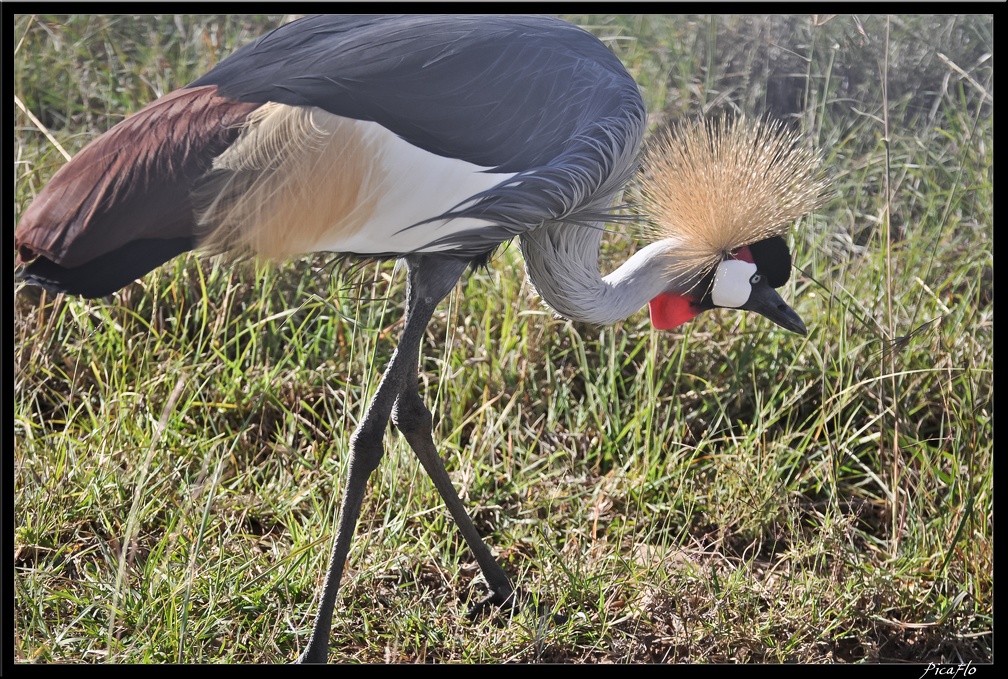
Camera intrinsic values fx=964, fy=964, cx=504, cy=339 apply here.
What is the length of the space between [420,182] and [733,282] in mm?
749

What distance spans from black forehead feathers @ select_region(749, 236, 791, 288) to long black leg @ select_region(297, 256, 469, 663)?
64 cm

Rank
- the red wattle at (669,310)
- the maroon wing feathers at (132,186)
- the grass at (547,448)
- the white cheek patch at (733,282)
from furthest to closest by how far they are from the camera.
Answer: the red wattle at (669,310) → the white cheek patch at (733,282) → the grass at (547,448) → the maroon wing feathers at (132,186)

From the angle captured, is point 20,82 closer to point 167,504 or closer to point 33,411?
point 33,411

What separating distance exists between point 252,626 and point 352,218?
31.9 inches

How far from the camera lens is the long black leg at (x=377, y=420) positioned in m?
1.81

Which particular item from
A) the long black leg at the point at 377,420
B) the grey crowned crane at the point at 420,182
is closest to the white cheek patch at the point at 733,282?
the grey crowned crane at the point at 420,182

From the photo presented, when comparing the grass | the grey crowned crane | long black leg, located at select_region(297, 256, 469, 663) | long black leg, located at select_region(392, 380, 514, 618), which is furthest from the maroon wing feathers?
long black leg, located at select_region(392, 380, 514, 618)

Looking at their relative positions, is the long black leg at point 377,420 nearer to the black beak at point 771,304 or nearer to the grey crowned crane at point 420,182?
the grey crowned crane at point 420,182

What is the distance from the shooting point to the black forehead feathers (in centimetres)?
202

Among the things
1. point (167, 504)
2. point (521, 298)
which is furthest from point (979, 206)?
point (167, 504)

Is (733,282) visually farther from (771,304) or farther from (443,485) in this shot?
(443,485)

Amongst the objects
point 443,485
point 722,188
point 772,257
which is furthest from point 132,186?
point 772,257

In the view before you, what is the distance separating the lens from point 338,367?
97.1 inches

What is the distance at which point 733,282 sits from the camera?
6.72 ft
